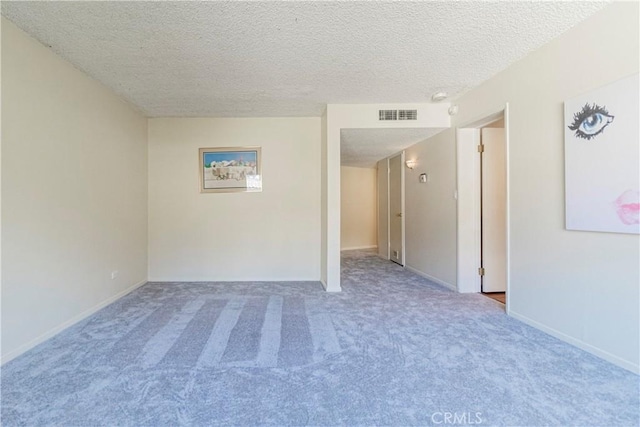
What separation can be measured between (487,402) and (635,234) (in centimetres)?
149

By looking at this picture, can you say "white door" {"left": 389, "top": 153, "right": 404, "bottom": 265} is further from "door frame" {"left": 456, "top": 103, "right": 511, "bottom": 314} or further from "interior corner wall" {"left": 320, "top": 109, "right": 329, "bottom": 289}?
"interior corner wall" {"left": 320, "top": 109, "right": 329, "bottom": 289}

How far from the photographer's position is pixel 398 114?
3699mm

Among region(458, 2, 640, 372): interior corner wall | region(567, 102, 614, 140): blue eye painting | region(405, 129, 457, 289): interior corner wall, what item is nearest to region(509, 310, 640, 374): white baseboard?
region(458, 2, 640, 372): interior corner wall

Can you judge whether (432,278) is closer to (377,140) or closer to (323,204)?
(323,204)

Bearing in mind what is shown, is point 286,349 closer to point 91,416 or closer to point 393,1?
point 91,416

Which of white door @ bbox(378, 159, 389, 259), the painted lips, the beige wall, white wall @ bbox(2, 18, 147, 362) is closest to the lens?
the painted lips

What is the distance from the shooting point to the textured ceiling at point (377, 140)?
3928mm

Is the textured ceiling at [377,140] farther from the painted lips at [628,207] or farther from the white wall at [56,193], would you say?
the white wall at [56,193]

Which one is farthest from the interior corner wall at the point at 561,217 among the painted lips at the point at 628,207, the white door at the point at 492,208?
the white door at the point at 492,208

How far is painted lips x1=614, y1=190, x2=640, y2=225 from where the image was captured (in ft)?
5.77

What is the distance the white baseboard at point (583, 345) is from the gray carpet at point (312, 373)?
0.05 meters

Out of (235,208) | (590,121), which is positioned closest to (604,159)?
(590,121)

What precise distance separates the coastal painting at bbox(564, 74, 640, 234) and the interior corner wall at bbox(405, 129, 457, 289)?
153 cm

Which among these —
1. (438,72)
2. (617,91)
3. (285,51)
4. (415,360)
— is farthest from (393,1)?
(415,360)
